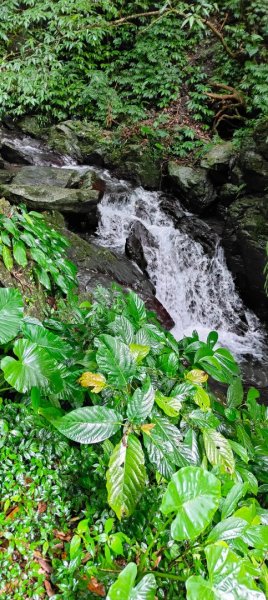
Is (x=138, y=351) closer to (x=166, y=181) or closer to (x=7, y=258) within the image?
(x=7, y=258)

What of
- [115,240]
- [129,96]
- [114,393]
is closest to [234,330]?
[115,240]

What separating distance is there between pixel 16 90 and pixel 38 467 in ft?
35.7

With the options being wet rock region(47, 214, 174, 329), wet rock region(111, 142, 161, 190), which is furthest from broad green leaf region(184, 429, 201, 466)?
wet rock region(111, 142, 161, 190)

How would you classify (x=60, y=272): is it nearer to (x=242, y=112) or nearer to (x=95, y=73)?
(x=242, y=112)

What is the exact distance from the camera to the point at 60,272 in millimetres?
3344

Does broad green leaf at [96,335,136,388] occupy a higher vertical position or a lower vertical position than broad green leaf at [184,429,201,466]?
higher

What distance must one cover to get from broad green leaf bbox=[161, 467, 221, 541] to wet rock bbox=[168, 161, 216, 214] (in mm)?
8003

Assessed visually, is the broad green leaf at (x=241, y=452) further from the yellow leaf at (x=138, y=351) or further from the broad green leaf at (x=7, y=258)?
the broad green leaf at (x=7, y=258)

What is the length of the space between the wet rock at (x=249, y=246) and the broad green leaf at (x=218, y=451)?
5.55 m

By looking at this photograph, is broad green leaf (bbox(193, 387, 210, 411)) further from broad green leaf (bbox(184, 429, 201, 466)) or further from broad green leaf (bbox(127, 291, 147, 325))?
broad green leaf (bbox(127, 291, 147, 325))

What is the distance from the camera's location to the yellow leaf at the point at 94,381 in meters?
1.56

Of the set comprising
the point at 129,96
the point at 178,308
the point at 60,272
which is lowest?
the point at 178,308

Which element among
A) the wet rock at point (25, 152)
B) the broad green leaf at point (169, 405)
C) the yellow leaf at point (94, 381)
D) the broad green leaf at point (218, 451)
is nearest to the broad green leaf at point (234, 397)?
the broad green leaf at point (218, 451)

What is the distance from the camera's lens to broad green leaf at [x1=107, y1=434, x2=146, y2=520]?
4.13 ft
